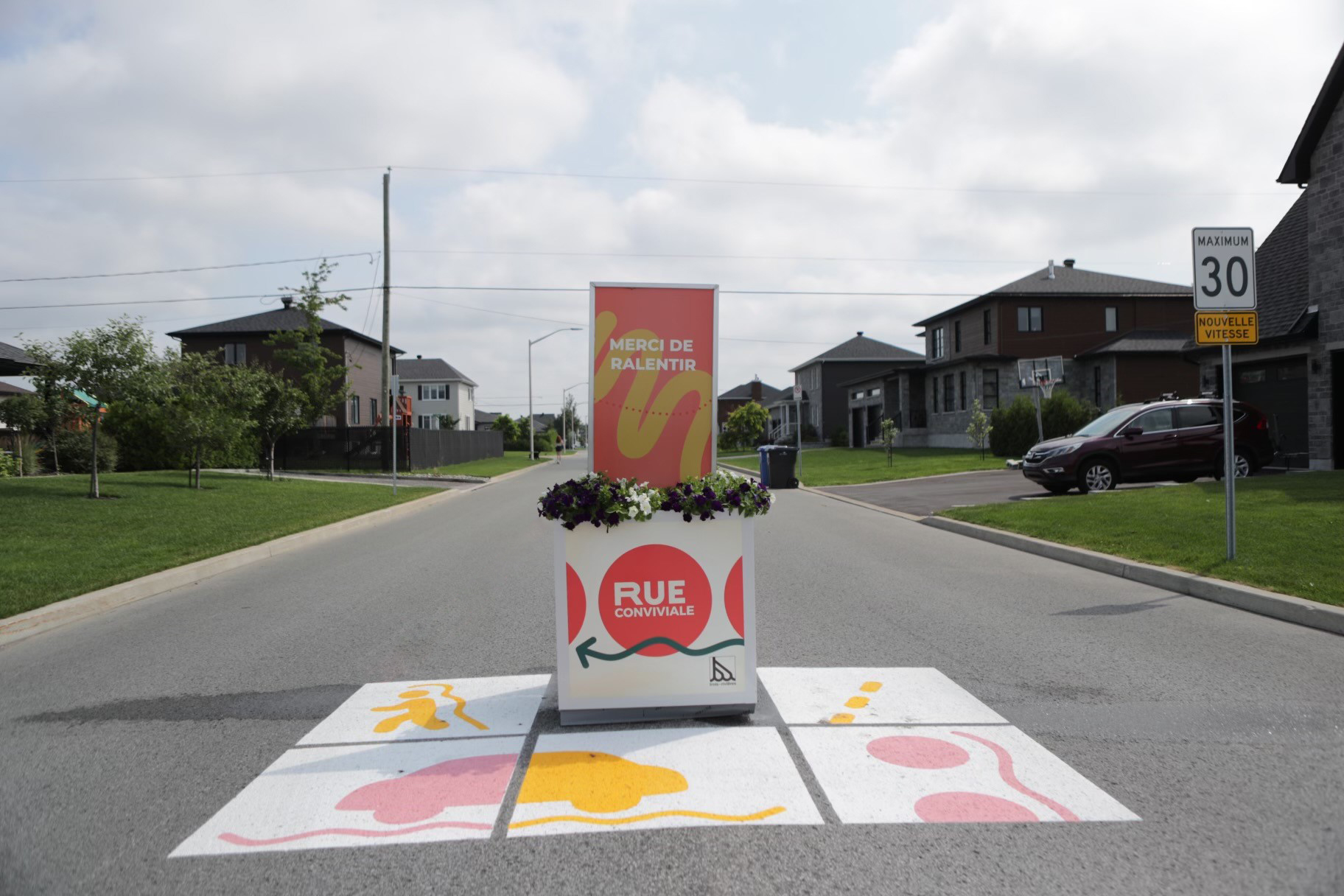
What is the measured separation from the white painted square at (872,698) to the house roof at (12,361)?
67.3 feet

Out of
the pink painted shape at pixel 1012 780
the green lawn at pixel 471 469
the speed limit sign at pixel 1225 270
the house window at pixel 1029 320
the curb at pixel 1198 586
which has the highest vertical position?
the house window at pixel 1029 320

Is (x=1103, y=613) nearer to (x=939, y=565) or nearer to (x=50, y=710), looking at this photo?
(x=939, y=565)

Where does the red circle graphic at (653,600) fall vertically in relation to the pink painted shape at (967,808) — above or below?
above

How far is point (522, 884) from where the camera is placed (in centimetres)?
316

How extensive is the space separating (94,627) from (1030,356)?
133 ft

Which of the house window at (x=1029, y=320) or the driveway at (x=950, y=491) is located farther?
the house window at (x=1029, y=320)

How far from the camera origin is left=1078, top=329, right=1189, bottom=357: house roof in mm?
37938

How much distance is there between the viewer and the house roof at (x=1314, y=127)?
18.5m

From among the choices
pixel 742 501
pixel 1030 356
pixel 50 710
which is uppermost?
pixel 1030 356

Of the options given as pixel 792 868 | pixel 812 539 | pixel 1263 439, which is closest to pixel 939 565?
pixel 812 539

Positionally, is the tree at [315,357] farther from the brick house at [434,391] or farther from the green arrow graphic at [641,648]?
the brick house at [434,391]

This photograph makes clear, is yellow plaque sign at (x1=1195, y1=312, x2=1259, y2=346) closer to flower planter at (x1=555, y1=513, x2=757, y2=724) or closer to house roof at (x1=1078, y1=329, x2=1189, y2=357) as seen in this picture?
flower planter at (x1=555, y1=513, x2=757, y2=724)

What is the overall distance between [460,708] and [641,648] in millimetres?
1144

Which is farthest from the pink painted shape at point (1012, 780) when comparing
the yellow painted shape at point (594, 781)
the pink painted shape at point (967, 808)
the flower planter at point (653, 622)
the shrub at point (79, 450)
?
the shrub at point (79, 450)
